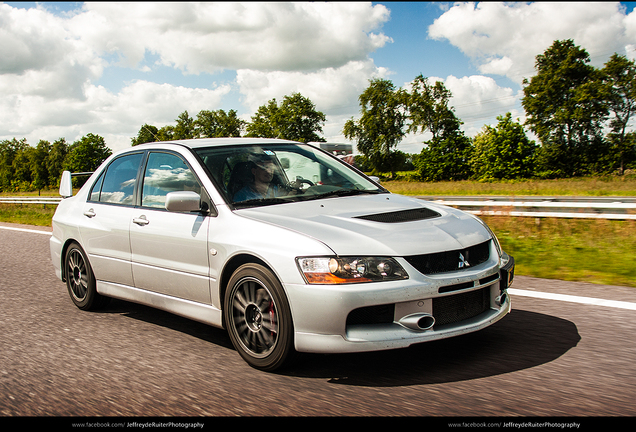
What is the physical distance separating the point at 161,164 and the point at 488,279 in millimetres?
2873

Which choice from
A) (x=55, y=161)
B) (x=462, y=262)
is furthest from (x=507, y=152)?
(x=55, y=161)

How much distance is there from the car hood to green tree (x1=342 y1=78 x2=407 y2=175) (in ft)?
249

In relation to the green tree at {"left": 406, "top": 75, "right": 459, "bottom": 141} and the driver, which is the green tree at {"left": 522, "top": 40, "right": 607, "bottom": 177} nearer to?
the green tree at {"left": 406, "top": 75, "right": 459, "bottom": 141}

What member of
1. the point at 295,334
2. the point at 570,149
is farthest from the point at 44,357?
the point at 570,149

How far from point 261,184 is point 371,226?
1.18 m

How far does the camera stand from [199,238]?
410cm

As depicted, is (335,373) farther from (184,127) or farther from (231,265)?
(184,127)

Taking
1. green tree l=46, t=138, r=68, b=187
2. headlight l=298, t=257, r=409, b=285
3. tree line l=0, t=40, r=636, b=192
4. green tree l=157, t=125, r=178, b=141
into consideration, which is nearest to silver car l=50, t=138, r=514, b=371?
headlight l=298, t=257, r=409, b=285

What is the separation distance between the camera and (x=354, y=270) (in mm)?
3291

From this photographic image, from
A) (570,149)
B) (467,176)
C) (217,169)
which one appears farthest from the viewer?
(467,176)

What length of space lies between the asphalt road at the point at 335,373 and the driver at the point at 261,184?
1167mm

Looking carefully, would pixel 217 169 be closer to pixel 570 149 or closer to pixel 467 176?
pixel 570 149

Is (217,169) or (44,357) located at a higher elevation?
(217,169)

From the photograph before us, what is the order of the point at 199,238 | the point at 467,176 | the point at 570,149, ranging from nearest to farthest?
the point at 199,238, the point at 570,149, the point at 467,176
